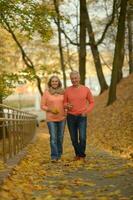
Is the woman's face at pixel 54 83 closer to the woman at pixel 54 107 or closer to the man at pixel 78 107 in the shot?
the woman at pixel 54 107

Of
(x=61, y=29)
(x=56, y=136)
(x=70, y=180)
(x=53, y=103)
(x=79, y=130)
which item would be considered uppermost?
(x=61, y=29)

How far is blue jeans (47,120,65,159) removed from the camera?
37.6 ft

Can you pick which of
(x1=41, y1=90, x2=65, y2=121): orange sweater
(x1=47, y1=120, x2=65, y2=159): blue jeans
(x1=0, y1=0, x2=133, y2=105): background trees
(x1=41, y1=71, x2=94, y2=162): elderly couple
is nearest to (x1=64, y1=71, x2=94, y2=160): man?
(x1=41, y1=71, x2=94, y2=162): elderly couple

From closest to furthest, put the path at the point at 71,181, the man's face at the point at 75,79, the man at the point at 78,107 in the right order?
the path at the point at 71,181 < the man's face at the point at 75,79 < the man at the point at 78,107

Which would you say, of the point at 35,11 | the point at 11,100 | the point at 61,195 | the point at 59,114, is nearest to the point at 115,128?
the point at 35,11

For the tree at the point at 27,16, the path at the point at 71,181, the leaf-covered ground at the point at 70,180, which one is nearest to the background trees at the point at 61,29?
the tree at the point at 27,16

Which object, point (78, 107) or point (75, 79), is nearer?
point (75, 79)

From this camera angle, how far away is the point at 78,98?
445 inches

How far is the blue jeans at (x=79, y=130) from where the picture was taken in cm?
1146

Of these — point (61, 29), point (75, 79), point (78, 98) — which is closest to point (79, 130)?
point (78, 98)

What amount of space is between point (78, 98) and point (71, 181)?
3.49 m

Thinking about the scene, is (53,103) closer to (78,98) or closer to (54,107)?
(54,107)

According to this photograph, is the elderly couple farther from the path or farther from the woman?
the path

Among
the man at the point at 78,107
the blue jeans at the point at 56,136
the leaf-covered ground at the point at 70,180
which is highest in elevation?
the man at the point at 78,107
